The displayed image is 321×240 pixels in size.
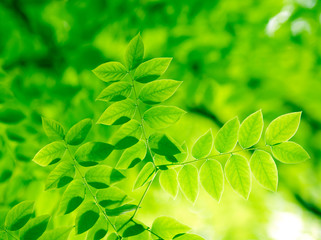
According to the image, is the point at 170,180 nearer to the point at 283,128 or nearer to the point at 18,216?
the point at 283,128

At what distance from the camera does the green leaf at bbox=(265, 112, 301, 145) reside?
139 cm

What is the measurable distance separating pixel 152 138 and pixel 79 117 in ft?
6.14

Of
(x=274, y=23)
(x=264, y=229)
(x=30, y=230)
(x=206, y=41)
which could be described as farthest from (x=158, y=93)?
(x=264, y=229)

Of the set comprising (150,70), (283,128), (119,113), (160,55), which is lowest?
(160,55)

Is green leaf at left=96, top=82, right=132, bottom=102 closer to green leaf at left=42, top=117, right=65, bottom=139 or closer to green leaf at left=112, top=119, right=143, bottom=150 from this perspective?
green leaf at left=112, top=119, right=143, bottom=150

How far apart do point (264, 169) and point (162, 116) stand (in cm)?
56

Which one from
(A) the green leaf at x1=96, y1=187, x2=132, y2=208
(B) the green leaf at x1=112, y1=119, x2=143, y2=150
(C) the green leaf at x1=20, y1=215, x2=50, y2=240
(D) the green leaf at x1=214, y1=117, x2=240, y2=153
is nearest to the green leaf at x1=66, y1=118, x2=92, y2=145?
(B) the green leaf at x1=112, y1=119, x2=143, y2=150

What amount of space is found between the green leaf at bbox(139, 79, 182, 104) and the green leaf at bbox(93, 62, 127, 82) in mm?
146

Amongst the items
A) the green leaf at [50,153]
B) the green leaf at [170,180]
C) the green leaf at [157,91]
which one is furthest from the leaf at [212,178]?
the green leaf at [50,153]

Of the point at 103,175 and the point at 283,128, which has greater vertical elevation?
the point at 283,128

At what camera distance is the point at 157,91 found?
4.92 feet

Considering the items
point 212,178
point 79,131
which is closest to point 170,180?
point 212,178

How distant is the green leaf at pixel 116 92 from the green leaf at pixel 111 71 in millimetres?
52

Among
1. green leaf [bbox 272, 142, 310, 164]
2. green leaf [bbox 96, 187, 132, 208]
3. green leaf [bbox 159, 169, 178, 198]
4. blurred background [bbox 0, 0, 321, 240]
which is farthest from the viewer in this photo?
blurred background [bbox 0, 0, 321, 240]
